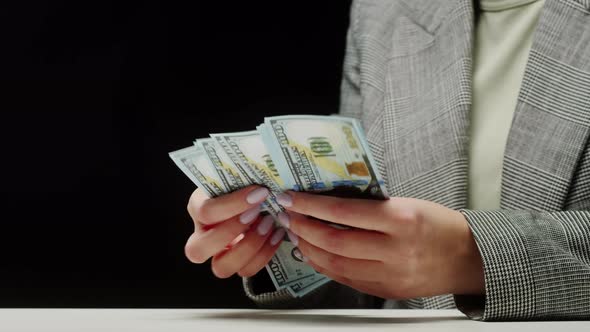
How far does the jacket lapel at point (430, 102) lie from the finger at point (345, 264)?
0.39 meters

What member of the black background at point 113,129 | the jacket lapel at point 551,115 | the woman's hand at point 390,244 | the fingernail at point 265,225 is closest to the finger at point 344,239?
the woman's hand at point 390,244

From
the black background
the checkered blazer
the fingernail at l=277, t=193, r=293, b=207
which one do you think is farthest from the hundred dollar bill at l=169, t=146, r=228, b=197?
the black background

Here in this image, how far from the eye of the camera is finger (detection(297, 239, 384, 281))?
3.25ft

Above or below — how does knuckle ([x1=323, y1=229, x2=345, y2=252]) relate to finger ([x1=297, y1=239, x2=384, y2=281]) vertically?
above

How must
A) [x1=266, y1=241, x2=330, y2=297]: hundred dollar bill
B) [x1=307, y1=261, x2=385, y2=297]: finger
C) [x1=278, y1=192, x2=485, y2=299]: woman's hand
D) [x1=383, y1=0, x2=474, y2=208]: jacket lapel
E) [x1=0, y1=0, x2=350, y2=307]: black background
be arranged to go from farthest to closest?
[x1=0, y1=0, x2=350, y2=307]: black background → [x1=383, y1=0, x2=474, y2=208]: jacket lapel → [x1=266, y1=241, x2=330, y2=297]: hundred dollar bill → [x1=307, y1=261, x2=385, y2=297]: finger → [x1=278, y1=192, x2=485, y2=299]: woman's hand

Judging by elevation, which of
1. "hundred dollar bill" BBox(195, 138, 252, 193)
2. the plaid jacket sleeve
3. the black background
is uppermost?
the black background

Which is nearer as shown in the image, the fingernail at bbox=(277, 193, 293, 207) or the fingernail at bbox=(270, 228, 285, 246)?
the fingernail at bbox=(277, 193, 293, 207)

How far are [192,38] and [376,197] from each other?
126 cm

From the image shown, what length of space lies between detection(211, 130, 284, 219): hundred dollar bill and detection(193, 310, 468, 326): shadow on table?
161 millimetres

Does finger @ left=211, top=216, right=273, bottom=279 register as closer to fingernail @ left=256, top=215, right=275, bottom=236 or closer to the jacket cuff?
fingernail @ left=256, top=215, right=275, bottom=236

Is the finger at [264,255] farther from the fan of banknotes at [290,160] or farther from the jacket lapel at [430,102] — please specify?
the jacket lapel at [430,102]

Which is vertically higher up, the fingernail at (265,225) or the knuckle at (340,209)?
the fingernail at (265,225)

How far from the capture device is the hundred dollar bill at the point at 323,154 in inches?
34.5

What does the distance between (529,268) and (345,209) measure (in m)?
0.26
